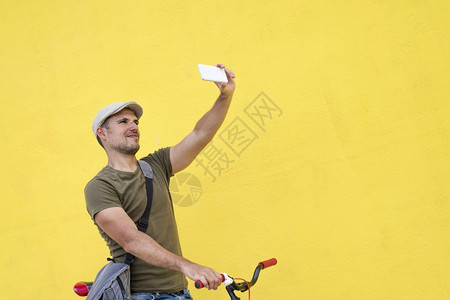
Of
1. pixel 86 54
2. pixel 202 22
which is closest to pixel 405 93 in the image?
pixel 202 22

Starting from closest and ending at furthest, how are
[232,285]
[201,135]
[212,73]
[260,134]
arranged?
[232,285] < [212,73] < [201,135] < [260,134]

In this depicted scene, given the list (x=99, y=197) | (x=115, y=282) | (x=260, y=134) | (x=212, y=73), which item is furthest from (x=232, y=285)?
(x=260, y=134)

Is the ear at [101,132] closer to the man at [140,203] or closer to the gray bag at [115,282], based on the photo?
the man at [140,203]

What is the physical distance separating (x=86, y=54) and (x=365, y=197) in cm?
211

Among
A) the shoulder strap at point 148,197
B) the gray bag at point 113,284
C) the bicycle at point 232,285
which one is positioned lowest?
the bicycle at point 232,285

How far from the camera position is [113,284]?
2.35 meters

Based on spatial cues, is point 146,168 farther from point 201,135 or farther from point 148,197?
point 201,135

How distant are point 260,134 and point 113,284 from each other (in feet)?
4.29

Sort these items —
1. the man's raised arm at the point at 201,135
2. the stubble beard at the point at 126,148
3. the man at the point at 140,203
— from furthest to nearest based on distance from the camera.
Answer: the man's raised arm at the point at 201,135
the stubble beard at the point at 126,148
the man at the point at 140,203

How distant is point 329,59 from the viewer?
3.07 m

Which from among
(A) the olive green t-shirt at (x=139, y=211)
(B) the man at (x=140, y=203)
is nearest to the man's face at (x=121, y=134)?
(B) the man at (x=140, y=203)

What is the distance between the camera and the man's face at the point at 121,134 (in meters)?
2.64

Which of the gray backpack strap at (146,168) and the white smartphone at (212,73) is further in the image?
the gray backpack strap at (146,168)

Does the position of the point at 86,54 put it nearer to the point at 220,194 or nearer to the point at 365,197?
the point at 220,194
